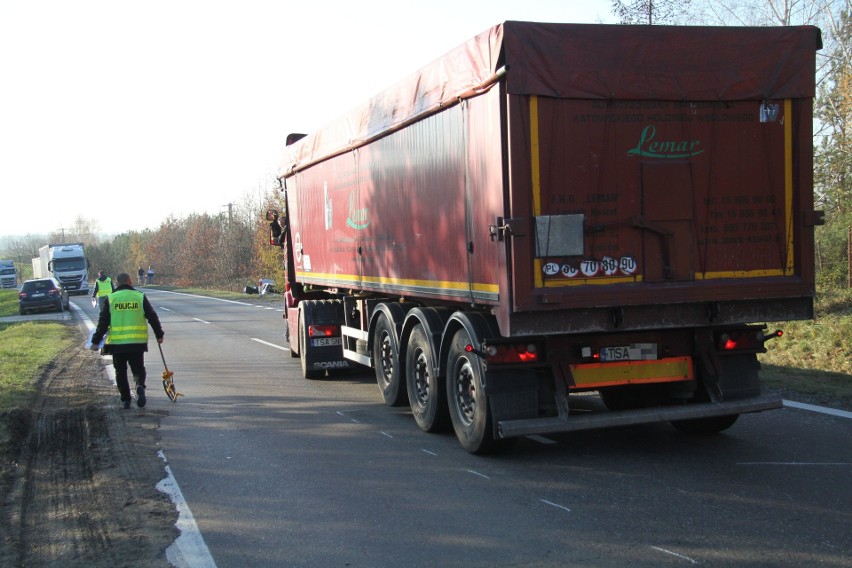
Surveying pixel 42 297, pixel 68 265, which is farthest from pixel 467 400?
pixel 68 265

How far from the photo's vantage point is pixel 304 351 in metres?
12.3

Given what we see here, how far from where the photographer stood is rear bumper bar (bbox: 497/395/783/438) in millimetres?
6582

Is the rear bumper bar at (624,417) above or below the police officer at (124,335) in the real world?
below

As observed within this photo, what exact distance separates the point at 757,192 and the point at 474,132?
2.35 meters

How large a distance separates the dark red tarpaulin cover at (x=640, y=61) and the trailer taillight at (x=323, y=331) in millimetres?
5845

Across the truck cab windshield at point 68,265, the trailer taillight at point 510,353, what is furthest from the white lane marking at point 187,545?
the truck cab windshield at point 68,265

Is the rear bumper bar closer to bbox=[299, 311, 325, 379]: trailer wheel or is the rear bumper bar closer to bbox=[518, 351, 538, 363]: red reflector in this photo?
bbox=[518, 351, 538, 363]: red reflector

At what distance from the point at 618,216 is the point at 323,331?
21.6 feet

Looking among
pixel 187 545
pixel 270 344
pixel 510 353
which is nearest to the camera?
pixel 187 545

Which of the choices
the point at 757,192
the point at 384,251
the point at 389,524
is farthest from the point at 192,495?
the point at 757,192

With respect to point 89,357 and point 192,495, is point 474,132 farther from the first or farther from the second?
point 89,357

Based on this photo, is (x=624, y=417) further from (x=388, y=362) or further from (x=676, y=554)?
(x=388, y=362)

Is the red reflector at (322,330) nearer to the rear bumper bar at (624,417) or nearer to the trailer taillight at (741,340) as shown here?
the rear bumper bar at (624,417)

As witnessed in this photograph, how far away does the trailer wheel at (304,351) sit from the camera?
1228cm
